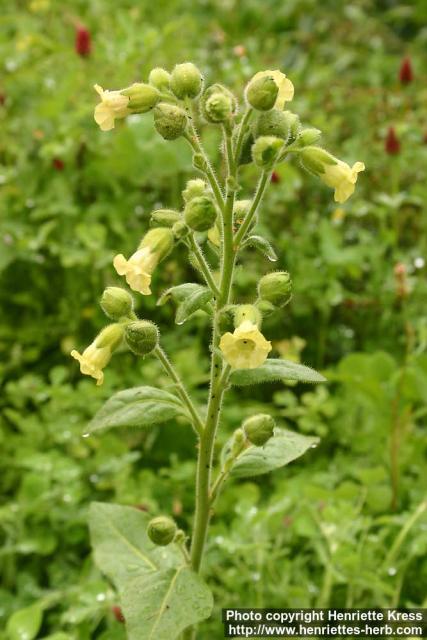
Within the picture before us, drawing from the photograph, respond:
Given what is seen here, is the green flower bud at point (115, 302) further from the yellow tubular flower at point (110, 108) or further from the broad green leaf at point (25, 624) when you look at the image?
the broad green leaf at point (25, 624)

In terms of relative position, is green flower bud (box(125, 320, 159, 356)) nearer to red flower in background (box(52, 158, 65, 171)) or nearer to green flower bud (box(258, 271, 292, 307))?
green flower bud (box(258, 271, 292, 307))

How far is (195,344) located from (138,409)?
117cm

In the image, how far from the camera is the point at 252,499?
2.15 meters

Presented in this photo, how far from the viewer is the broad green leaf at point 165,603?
1.39 metres

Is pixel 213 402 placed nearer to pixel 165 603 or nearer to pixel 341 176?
pixel 165 603

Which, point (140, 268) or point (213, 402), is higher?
point (140, 268)

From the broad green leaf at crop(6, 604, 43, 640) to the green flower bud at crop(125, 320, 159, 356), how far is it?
720 mm

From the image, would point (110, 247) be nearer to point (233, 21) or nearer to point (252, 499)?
point (252, 499)

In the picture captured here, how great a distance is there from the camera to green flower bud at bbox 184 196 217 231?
1.35m

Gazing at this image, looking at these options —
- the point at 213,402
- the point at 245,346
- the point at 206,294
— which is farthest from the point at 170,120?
the point at 213,402

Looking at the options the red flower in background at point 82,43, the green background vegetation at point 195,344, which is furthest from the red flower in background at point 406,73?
the red flower in background at point 82,43

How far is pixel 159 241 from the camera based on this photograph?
143 centimetres

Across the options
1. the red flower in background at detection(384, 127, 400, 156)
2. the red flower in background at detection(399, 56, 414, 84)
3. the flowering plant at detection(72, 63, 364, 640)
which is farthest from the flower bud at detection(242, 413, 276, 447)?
the red flower in background at detection(399, 56, 414, 84)

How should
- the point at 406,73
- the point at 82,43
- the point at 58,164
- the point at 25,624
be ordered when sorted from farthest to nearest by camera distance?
the point at 406,73 < the point at 82,43 < the point at 58,164 < the point at 25,624
